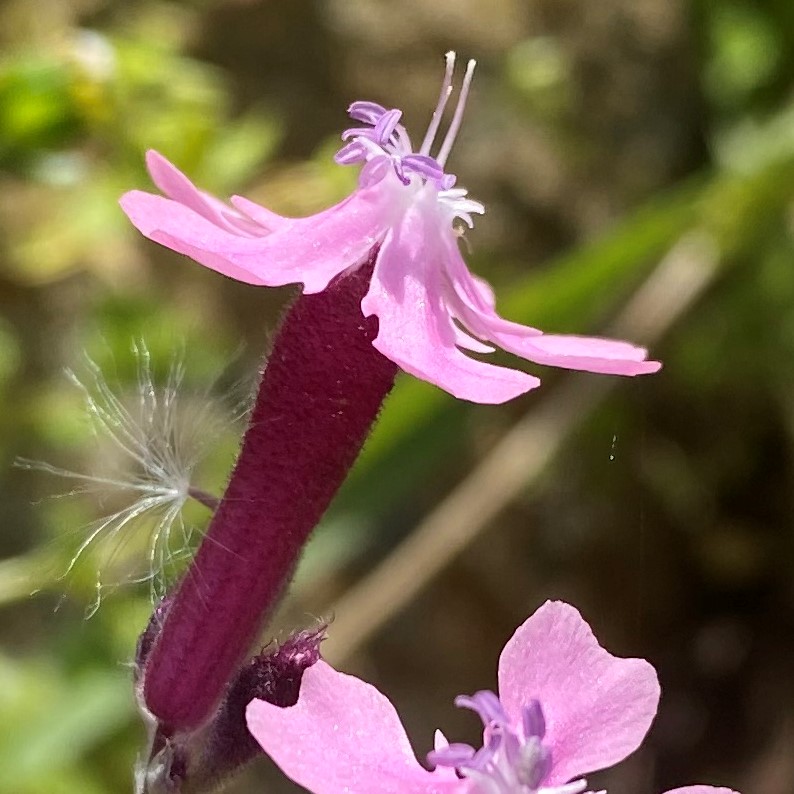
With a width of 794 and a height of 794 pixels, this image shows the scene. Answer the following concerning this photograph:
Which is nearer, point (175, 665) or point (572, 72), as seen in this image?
point (175, 665)

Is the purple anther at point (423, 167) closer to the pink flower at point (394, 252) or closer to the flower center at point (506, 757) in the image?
the pink flower at point (394, 252)

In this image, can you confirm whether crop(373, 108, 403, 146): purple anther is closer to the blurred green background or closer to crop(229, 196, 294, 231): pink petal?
crop(229, 196, 294, 231): pink petal

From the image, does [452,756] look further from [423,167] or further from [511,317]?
[511,317]

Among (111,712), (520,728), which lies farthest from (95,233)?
(520,728)

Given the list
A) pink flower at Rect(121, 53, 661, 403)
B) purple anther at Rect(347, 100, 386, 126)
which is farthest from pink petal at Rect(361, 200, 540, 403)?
purple anther at Rect(347, 100, 386, 126)

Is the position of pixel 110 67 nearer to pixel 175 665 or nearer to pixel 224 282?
pixel 175 665

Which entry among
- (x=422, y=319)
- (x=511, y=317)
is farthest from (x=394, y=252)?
(x=511, y=317)

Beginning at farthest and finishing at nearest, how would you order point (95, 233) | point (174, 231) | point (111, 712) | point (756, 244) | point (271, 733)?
point (756, 244) < point (95, 233) < point (111, 712) < point (174, 231) < point (271, 733)
